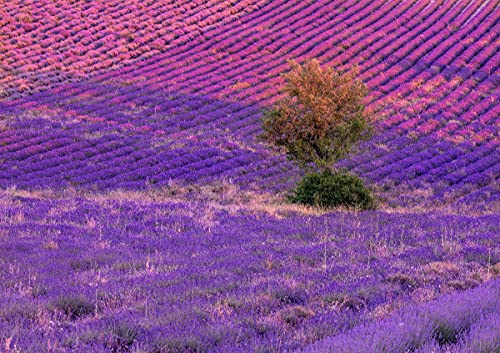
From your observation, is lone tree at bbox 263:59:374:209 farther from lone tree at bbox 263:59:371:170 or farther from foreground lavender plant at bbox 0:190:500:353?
foreground lavender plant at bbox 0:190:500:353

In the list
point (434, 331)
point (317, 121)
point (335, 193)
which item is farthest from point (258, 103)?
point (434, 331)

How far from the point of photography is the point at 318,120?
1952 cm

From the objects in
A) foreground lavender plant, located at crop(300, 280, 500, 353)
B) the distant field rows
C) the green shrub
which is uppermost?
foreground lavender plant, located at crop(300, 280, 500, 353)

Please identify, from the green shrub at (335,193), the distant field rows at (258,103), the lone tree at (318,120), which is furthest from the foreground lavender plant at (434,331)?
the distant field rows at (258,103)

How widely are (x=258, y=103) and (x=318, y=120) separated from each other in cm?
1447

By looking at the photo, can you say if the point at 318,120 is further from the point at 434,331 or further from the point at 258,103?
the point at 258,103

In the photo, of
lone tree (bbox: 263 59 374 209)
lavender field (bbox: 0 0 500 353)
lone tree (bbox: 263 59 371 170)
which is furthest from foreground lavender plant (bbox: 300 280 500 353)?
lone tree (bbox: 263 59 371 170)

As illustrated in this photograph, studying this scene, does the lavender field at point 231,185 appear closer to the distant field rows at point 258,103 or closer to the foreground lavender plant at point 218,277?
the foreground lavender plant at point 218,277

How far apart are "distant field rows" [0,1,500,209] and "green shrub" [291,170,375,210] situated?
446 cm

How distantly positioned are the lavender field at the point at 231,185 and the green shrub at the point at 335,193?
33.1 inches

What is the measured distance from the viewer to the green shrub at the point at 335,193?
1827 cm

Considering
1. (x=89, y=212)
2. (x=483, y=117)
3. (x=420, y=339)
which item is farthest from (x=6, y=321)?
(x=483, y=117)

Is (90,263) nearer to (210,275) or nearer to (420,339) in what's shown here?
(210,275)

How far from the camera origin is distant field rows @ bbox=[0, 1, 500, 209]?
2542cm
